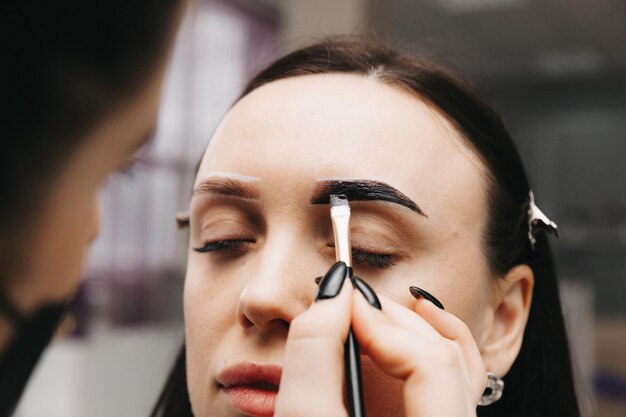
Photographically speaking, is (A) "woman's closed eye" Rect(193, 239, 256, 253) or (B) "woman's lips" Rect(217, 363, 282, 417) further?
(A) "woman's closed eye" Rect(193, 239, 256, 253)

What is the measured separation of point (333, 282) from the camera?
519 mm

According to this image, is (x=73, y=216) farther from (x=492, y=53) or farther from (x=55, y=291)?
(x=492, y=53)

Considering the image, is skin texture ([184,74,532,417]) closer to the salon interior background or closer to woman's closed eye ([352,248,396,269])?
woman's closed eye ([352,248,396,269])

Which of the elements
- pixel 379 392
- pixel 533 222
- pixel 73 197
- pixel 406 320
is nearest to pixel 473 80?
pixel 533 222

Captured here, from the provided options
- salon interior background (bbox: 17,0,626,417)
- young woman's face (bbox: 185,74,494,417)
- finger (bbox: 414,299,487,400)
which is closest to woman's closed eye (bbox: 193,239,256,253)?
young woman's face (bbox: 185,74,494,417)

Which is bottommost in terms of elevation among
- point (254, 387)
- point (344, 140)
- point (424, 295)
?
point (254, 387)

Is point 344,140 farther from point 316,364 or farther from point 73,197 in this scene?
point 73,197

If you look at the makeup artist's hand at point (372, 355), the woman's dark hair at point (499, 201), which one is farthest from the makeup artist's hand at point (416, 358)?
the woman's dark hair at point (499, 201)

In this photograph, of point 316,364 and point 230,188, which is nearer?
point 316,364

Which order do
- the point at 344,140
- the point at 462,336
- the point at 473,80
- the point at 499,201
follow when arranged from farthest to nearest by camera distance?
the point at 473,80, the point at 499,201, the point at 344,140, the point at 462,336

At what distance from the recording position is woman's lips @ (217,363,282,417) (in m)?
0.65

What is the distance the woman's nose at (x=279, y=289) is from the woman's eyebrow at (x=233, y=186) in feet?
0.23

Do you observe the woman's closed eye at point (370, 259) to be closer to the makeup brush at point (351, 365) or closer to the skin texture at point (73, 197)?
the makeup brush at point (351, 365)

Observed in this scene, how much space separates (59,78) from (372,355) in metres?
0.31
